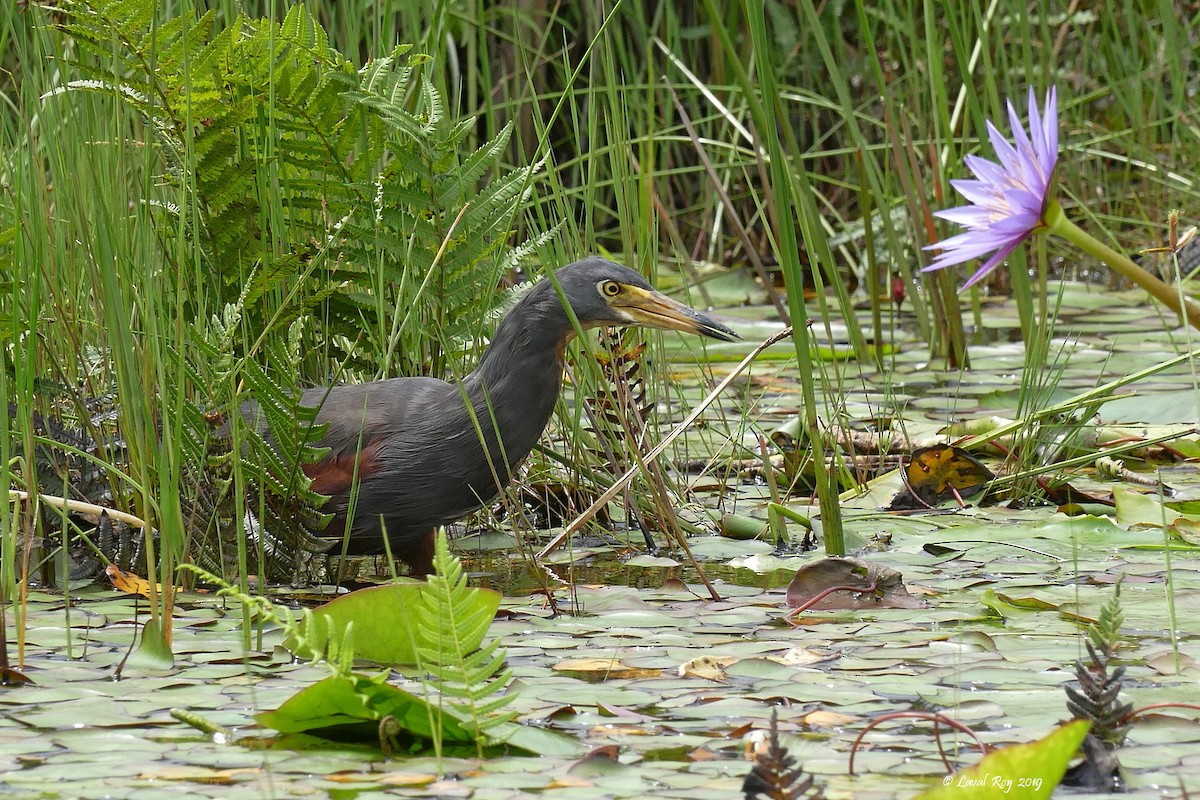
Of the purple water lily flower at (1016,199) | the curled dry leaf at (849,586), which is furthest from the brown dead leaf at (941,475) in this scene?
the purple water lily flower at (1016,199)

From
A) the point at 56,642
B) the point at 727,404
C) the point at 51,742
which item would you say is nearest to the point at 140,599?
the point at 56,642

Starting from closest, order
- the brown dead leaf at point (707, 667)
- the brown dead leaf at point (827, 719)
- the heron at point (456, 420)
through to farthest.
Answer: the brown dead leaf at point (827, 719), the brown dead leaf at point (707, 667), the heron at point (456, 420)

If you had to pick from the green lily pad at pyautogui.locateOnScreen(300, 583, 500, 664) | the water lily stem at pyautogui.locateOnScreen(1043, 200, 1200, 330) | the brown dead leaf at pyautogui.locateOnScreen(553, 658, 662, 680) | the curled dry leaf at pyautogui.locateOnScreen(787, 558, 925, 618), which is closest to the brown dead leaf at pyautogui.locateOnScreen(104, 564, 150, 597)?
the green lily pad at pyautogui.locateOnScreen(300, 583, 500, 664)

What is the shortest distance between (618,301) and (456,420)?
44 cm

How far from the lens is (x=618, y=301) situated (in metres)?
3.30

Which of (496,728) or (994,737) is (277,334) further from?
(994,737)

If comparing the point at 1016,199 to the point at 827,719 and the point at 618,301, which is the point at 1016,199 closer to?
the point at 827,719

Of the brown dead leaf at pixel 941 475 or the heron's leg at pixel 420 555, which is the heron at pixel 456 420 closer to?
the heron's leg at pixel 420 555

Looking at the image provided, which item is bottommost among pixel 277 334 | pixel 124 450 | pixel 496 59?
pixel 124 450

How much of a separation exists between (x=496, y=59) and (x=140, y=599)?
4826mm

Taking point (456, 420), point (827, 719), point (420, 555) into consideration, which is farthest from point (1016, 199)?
point (420, 555)

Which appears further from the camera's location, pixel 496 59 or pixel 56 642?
pixel 496 59

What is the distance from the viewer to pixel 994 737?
6.25 ft

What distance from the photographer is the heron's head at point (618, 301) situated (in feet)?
10.7
